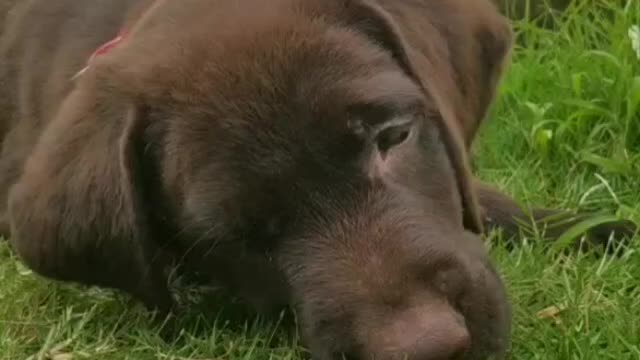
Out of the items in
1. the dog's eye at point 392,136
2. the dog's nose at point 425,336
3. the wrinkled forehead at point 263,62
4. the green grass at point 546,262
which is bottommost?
the green grass at point 546,262

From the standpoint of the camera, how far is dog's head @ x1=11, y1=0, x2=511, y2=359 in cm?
285

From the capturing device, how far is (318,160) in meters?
2.87

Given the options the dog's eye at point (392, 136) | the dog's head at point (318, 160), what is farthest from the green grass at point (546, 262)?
the dog's eye at point (392, 136)

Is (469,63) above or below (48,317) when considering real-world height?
above

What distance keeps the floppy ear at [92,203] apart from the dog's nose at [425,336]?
662mm

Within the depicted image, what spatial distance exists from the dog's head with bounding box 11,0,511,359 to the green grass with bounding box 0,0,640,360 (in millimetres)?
306

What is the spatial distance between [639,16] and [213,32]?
7.31ft

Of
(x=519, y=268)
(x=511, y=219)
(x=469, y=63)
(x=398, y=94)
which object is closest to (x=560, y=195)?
(x=511, y=219)

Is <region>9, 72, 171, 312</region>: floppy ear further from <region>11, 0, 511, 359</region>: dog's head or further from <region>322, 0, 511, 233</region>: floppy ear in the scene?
<region>322, 0, 511, 233</region>: floppy ear

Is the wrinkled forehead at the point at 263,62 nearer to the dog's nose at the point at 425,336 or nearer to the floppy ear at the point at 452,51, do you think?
the floppy ear at the point at 452,51

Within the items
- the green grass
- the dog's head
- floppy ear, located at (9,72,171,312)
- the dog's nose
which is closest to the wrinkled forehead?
the dog's head

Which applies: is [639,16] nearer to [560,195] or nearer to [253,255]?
[560,195]

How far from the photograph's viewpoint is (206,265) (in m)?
3.18

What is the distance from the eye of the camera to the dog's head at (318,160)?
2852 millimetres
